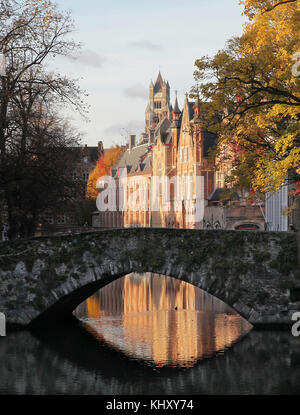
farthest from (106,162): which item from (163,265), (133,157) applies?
(163,265)

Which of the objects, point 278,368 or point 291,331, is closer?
point 278,368

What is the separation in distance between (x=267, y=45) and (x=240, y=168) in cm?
546

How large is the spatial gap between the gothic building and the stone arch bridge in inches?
963

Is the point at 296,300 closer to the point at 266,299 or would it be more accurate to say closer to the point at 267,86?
the point at 266,299

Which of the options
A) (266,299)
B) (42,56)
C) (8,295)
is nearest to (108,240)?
(8,295)

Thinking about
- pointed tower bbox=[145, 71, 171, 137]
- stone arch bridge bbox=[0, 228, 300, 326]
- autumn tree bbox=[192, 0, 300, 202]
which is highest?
pointed tower bbox=[145, 71, 171, 137]

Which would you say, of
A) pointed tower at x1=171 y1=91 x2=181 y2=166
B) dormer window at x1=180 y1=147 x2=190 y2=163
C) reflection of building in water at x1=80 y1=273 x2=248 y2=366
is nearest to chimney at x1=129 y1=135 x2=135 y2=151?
pointed tower at x1=171 y1=91 x2=181 y2=166

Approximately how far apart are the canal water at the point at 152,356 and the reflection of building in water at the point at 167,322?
4cm

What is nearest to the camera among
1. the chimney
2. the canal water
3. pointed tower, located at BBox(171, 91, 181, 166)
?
the canal water

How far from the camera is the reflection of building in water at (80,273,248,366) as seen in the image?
80.2ft

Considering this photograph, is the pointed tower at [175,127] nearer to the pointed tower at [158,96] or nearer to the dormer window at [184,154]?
the dormer window at [184,154]

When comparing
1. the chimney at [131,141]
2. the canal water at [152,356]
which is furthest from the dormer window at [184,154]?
the canal water at [152,356]

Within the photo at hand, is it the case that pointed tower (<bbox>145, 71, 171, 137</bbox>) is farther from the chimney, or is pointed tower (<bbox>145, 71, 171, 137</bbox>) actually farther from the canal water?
the canal water

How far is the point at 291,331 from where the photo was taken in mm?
26328
